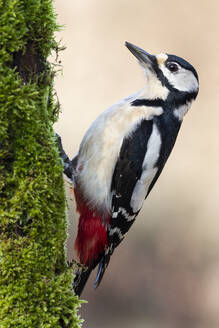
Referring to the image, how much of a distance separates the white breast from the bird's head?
0.15 metres

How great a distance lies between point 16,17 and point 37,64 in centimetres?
18

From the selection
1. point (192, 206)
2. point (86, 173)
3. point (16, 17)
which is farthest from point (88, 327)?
point (16, 17)

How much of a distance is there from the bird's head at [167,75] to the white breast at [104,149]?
0.15m

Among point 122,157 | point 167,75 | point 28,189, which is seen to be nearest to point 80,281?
point 122,157

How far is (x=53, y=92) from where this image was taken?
6.98 feet

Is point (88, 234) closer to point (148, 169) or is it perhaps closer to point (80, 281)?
point (80, 281)

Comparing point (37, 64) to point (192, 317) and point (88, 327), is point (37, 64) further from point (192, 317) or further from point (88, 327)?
point (192, 317)

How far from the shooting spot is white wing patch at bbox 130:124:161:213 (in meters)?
2.77

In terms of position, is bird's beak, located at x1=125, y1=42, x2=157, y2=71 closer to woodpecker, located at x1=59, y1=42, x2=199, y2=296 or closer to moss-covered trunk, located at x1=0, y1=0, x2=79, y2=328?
woodpecker, located at x1=59, y1=42, x2=199, y2=296

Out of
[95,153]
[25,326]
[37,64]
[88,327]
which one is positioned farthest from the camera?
[88,327]

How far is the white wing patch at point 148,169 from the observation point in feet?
9.09

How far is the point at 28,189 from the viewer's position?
1.84m

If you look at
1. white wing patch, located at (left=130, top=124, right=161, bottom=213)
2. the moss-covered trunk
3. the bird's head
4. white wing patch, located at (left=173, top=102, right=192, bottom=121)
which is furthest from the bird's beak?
the moss-covered trunk

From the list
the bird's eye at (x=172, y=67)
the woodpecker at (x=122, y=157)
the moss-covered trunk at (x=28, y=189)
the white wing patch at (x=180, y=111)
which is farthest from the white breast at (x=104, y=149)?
the moss-covered trunk at (x=28, y=189)
